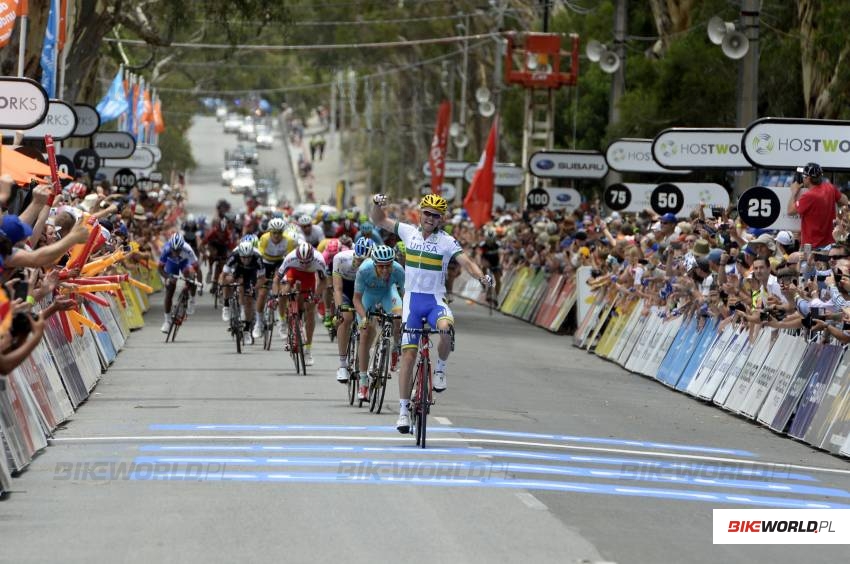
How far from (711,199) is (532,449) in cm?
1395

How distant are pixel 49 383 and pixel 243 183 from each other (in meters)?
106

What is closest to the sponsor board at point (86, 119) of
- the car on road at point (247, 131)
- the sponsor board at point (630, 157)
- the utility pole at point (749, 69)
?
the sponsor board at point (630, 157)

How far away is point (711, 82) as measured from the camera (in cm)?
4019

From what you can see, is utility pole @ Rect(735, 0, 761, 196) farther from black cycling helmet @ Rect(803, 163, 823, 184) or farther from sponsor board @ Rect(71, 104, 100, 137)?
sponsor board @ Rect(71, 104, 100, 137)

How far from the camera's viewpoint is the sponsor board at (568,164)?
39969 mm

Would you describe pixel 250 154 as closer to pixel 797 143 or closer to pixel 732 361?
pixel 732 361

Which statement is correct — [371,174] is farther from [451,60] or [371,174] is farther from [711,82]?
[711,82]

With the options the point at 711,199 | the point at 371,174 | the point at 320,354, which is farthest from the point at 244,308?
the point at 371,174

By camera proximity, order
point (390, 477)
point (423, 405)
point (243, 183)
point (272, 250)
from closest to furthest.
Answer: point (390, 477)
point (423, 405)
point (272, 250)
point (243, 183)

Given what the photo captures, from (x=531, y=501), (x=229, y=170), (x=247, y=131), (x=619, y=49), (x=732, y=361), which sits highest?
(x=619, y=49)

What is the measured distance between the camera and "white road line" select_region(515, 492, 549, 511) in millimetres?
11898

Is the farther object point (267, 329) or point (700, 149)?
point (267, 329)

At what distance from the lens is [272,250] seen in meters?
25.0

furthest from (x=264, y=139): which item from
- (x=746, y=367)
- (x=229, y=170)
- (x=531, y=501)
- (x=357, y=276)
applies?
(x=531, y=501)
